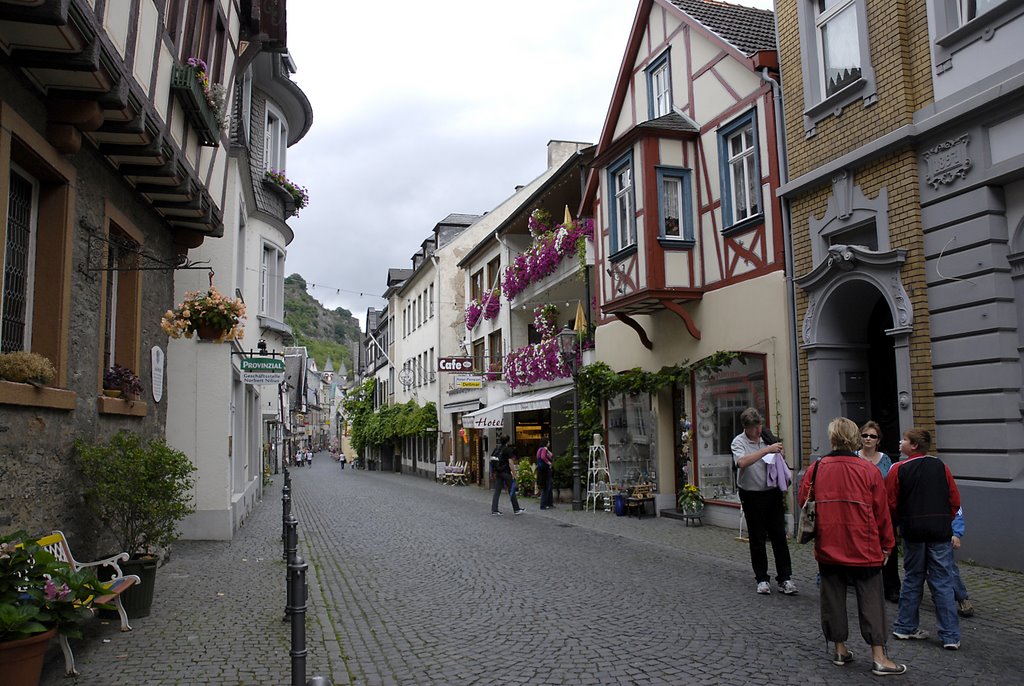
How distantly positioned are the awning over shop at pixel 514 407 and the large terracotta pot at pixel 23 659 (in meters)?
16.1

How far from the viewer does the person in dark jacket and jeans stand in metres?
5.77

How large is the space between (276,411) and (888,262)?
21.5 meters

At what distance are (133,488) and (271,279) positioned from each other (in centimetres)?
1126

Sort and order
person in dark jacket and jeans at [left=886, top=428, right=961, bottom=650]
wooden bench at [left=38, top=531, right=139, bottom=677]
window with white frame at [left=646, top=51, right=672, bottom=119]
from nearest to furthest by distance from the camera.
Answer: person in dark jacket and jeans at [left=886, top=428, right=961, bottom=650] → wooden bench at [left=38, top=531, right=139, bottom=677] → window with white frame at [left=646, top=51, right=672, bottom=119]

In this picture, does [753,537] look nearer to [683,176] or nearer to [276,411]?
[683,176]

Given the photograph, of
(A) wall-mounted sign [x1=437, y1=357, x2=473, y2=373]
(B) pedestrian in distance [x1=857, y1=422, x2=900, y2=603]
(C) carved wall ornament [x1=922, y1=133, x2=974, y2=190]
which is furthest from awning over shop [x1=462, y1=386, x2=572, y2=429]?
(B) pedestrian in distance [x1=857, y1=422, x2=900, y2=603]

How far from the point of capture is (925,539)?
590cm

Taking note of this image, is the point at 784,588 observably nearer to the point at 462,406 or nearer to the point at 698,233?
the point at 698,233

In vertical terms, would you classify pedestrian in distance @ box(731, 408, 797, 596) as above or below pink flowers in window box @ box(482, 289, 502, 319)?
below

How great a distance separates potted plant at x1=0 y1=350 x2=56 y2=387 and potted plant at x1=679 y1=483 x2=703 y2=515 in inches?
407

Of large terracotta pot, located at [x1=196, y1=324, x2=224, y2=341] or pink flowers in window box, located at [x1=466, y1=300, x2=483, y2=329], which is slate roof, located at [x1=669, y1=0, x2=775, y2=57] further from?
pink flowers in window box, located at [x1=466, y1=300, x2=483, y2=329]

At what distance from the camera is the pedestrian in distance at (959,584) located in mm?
6012

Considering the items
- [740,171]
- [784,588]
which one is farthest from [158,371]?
[740,171]

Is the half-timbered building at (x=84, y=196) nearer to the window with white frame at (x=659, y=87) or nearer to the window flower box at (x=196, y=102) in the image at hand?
the window flower box at (x=196, y=102)
